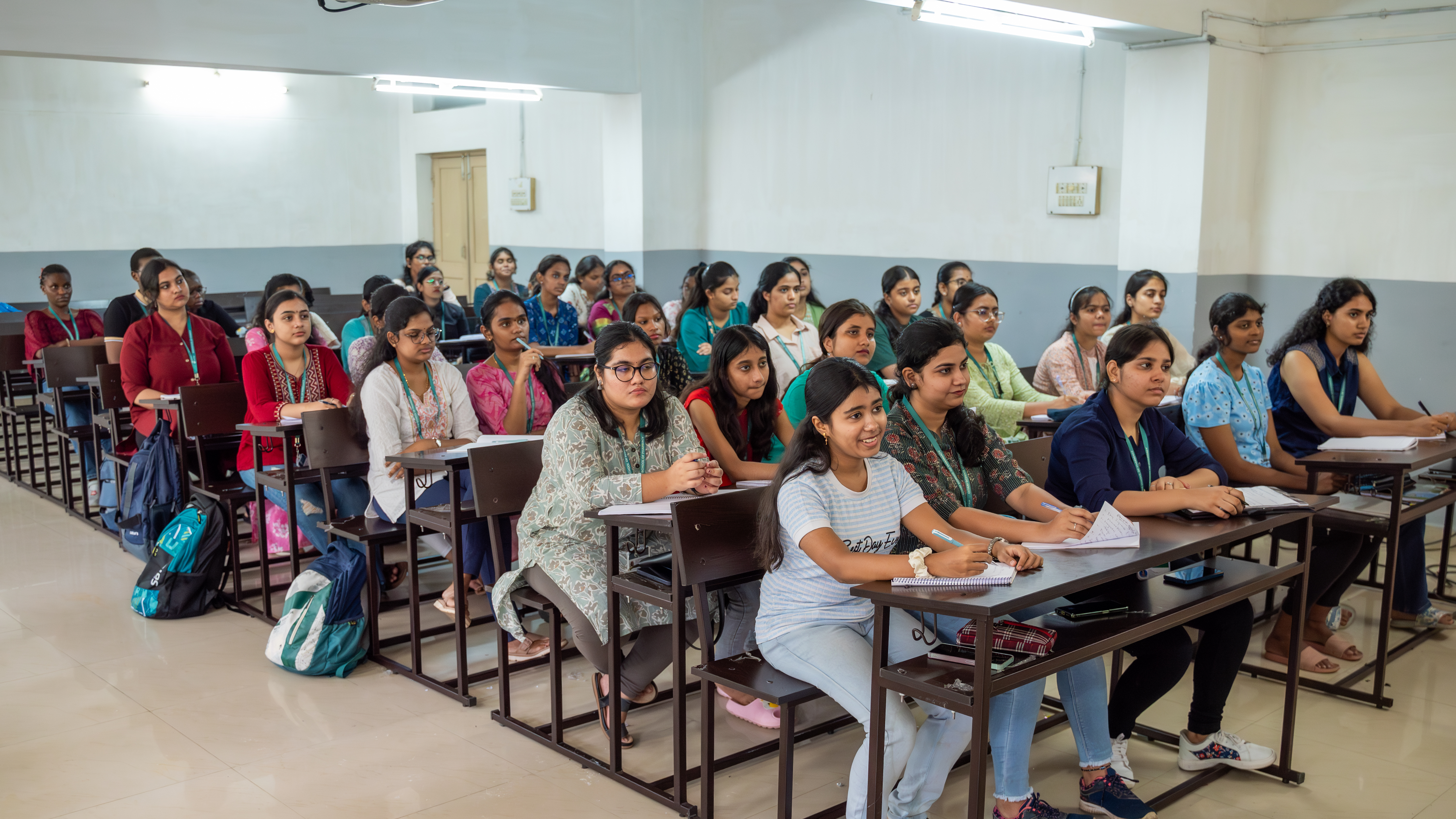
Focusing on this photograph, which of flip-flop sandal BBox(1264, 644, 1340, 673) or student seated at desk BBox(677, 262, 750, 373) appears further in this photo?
student seated at desk BBox(677, 262, 750, 373)

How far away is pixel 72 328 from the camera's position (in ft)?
22.4

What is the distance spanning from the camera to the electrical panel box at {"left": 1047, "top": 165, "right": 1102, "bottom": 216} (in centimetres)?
673

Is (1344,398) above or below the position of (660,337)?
below

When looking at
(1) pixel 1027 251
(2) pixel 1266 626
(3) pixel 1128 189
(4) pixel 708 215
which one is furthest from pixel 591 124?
(2) pixel 1266 626

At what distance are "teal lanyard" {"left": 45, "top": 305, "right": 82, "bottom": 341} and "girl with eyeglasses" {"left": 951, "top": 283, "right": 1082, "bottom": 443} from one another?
523 cm

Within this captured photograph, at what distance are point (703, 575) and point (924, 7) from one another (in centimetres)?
342

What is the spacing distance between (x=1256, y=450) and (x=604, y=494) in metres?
2.28

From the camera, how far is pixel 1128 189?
6059 mm

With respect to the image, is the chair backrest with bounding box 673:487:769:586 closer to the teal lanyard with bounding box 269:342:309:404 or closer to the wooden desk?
the wooden desk

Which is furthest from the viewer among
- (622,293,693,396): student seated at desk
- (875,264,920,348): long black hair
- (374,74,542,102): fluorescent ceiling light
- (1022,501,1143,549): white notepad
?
(374,74,542,102): fluorescent ceiling light

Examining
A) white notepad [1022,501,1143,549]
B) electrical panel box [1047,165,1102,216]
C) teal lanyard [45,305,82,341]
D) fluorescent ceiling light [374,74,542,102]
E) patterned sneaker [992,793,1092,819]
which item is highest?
fluorescent ceiling light [374,74,542,102]

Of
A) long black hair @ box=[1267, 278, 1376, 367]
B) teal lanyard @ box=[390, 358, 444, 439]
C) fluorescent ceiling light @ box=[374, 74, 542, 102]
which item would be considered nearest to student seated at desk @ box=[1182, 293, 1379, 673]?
long black hair @ box=[1267, 278, 1376, 367]

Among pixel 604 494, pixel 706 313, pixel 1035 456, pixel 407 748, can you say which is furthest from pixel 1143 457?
pixel 706 313

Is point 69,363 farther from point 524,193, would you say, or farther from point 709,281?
point 524,193
